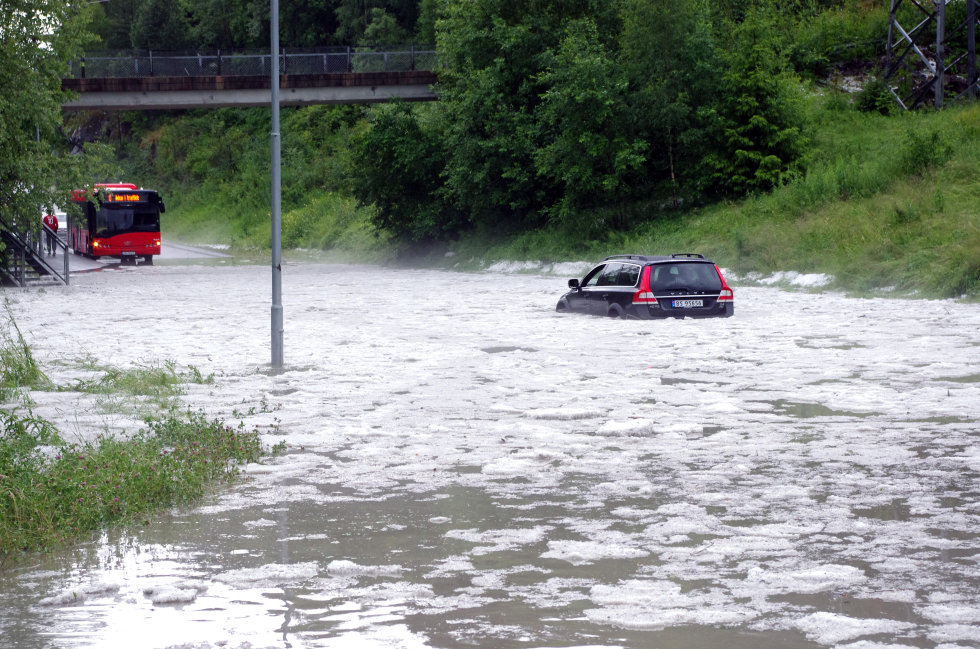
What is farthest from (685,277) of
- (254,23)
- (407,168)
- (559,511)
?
(254,23)

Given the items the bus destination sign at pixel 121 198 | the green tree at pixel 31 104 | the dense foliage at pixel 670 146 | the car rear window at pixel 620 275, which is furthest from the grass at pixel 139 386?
the bus destination sign at pixel 121 198

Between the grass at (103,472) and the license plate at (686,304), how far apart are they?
12.6 meters

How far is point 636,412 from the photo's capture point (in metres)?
12.2

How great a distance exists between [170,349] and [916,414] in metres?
11.7

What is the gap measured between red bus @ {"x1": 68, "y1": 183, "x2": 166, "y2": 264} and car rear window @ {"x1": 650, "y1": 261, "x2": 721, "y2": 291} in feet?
119

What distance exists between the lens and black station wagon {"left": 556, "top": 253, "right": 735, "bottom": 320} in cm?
2258

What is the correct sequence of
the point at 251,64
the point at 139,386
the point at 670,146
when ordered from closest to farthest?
1. the point at 139,386
2. the point at 670,146
3. the point at 251,64

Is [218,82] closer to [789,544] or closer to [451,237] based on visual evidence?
[451,237]

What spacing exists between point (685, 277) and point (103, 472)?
15923 millimetres

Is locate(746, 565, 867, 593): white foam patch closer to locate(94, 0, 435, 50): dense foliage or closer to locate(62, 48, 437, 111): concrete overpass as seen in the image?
locate(62, 48, 437, 111): concrete overpass

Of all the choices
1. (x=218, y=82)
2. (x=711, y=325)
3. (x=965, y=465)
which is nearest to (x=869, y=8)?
(x=218, y=82)

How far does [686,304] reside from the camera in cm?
2288

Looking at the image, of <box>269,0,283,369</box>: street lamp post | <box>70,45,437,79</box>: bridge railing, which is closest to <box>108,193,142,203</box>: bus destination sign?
<box>70,45,437,79</box>: bridge railing

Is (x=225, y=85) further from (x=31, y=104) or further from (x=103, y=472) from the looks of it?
(x=103, y=472)
